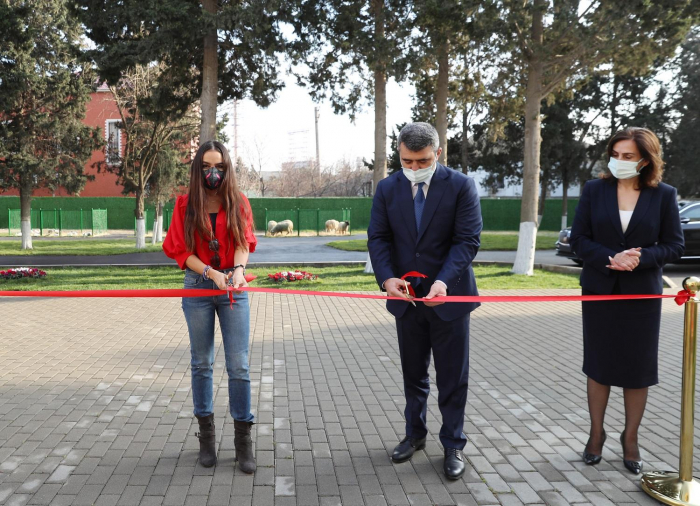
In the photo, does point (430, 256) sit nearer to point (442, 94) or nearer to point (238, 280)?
point (238, 280)

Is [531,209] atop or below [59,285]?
atop

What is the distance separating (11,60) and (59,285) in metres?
12.4

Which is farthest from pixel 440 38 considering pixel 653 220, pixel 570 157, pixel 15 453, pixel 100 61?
pixel 570 157

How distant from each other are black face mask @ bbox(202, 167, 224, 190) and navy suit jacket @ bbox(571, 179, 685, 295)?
7.31 ft

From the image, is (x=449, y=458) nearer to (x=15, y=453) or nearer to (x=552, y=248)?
(x=15, y=453)

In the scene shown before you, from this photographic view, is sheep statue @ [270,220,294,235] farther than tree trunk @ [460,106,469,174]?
No

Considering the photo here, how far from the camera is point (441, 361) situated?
357 cm

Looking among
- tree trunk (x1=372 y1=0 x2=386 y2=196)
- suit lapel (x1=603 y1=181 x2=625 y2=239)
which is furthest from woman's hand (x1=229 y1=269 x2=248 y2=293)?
tree trunk (x1=372 y1=0 x2=386 y2=196)

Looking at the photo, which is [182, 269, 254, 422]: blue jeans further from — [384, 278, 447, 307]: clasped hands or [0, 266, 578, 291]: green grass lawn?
[0, 266, 578, 291]: green grass lawn

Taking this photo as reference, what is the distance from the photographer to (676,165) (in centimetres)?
3647

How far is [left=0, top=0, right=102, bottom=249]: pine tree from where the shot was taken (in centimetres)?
2117

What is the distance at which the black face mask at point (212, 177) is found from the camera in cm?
351

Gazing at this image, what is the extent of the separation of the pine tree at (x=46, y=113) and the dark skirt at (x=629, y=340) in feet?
70.0

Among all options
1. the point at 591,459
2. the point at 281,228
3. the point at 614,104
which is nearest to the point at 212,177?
the point at 591,459
